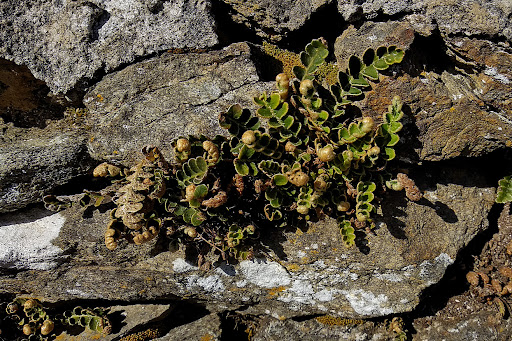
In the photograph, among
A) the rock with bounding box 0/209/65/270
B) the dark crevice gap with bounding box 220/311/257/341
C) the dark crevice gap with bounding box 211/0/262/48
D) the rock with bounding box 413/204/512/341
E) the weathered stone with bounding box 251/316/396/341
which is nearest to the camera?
the dark crevice gap with bounding box 211/0/262/48

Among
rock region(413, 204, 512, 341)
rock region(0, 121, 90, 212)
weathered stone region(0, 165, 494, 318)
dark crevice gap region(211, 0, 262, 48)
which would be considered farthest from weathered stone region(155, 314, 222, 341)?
dark crevice gap region(211, 0, 262, 48)

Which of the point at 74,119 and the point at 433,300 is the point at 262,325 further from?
the point at 74,119

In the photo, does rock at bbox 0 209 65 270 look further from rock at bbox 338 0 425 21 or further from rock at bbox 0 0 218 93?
rock at bbox 338 0 425 21

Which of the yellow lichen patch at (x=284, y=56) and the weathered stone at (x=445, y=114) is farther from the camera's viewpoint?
the yellow lichen patch at (x=284, y=56)

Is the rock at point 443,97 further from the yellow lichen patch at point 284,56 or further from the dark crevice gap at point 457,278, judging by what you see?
the dark crevice gap at point 457,278

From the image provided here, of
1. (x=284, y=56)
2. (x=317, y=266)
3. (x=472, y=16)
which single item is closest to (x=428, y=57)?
(x=472, y=16)

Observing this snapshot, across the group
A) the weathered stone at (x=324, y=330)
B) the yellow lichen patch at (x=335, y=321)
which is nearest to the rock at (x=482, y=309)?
the weathered stone at (x=324, y=330)
